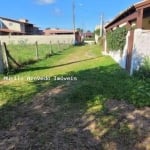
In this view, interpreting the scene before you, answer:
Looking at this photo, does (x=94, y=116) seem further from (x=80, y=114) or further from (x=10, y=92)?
(x=10, y=92)

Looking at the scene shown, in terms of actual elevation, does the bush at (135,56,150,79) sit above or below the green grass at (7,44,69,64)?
above

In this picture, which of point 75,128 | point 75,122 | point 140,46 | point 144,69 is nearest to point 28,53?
point 140,46

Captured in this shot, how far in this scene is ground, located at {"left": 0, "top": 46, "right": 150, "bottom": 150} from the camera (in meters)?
4.02

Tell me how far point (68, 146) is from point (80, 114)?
134 cm

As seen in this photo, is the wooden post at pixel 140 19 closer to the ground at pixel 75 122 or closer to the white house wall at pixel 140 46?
the white house wall at pixel 140 46

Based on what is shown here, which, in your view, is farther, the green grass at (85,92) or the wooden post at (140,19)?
the wooden post at (140,19)

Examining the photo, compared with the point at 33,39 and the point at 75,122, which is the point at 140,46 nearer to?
the point at 75,122

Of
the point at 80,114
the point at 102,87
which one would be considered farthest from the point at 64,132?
the point at 102,87

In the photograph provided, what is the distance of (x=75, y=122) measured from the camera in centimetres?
483

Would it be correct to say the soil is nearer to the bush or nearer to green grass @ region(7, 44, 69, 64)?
the bush

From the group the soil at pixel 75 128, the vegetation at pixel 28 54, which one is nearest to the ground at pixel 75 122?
the soil at pixel 75 128

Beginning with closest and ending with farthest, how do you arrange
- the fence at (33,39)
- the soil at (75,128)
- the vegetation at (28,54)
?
the soil at (75,128) → the vegetation at (28,54) → the fence at (33,39)

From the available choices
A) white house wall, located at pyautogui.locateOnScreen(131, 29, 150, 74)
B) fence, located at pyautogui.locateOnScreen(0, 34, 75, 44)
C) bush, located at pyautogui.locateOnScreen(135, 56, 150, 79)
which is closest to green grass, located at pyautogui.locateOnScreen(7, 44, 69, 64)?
white house wall, located at pyautogui.locateOnScreen(131, 29, 150, 74)

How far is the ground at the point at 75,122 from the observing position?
402cm
